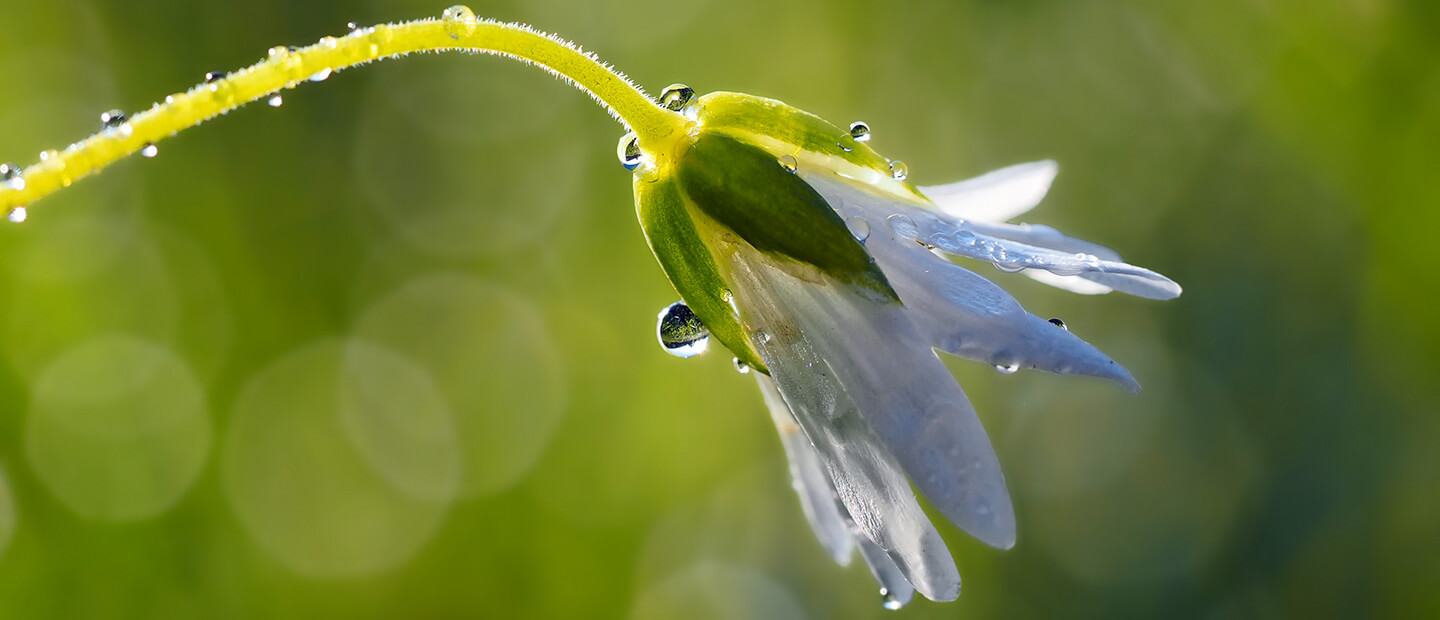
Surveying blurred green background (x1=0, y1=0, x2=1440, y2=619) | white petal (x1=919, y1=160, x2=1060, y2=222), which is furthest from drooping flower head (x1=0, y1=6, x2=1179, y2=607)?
blurred green background (x1=0, y1=0, x2=1440, y2=619)

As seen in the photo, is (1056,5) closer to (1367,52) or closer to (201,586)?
(1367,52)

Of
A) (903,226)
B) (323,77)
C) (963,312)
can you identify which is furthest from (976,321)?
(323,77)

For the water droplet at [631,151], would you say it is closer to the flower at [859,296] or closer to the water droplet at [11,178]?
the flower at [859,296]

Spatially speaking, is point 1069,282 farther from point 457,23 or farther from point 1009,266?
point 457,23

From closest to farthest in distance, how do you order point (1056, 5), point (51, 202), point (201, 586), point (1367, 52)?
1. point (201, 586)
2. point (51, 202)
3. point (1367, 52)
4. point (1056, 5)

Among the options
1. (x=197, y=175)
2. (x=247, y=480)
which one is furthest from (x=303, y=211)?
(x=247, y=480)

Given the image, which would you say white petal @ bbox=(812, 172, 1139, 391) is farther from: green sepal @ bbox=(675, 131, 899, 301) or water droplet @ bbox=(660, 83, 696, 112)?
water droplet @ bbox=(660, 83, 696, 112)
